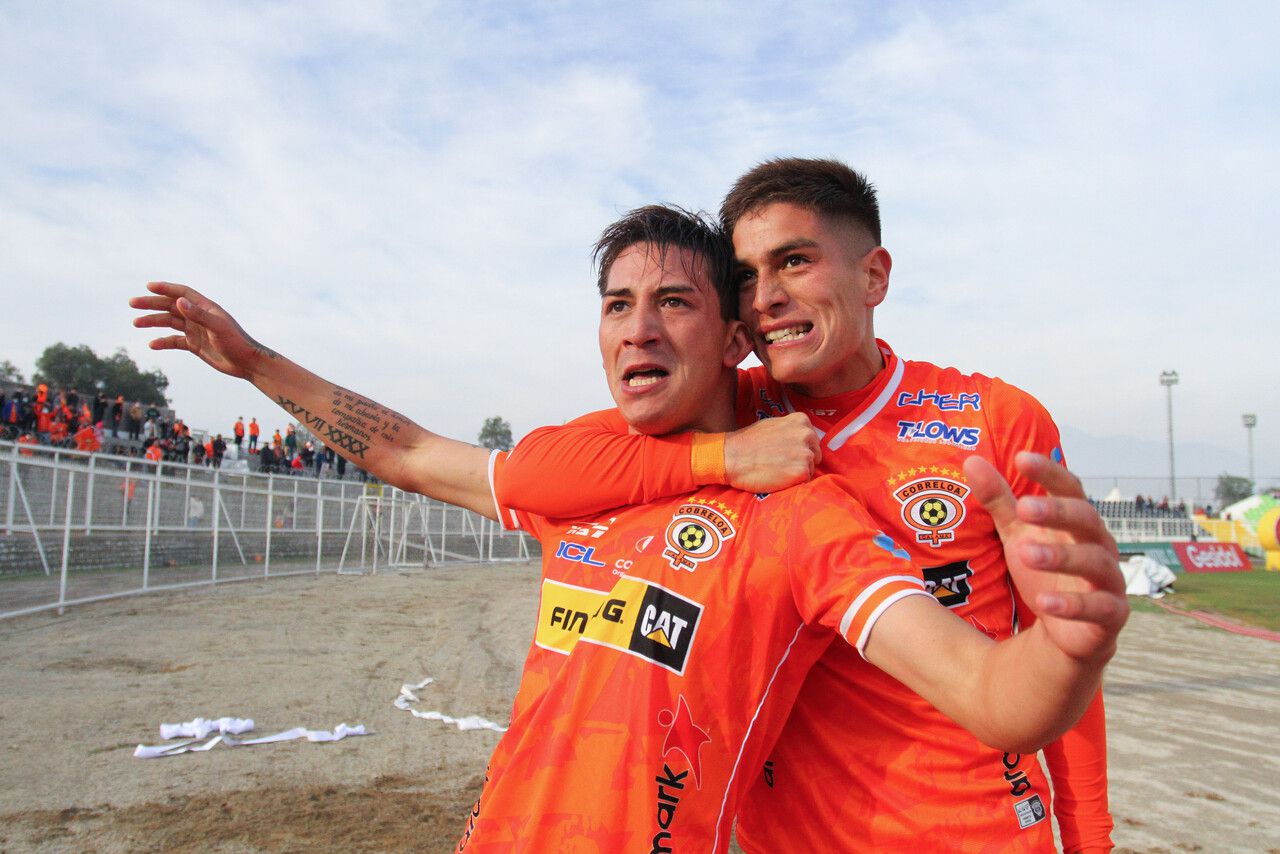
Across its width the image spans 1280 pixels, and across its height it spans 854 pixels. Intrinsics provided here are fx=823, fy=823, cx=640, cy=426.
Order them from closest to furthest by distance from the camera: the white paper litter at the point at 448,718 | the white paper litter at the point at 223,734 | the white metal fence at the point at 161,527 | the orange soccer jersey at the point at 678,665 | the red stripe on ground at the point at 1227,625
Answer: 1. the orange soccer jersey at the point at 678,665
2. the white paper litter at the point at 223,734
3. the white paper litter at the point at 448,718
4. the white metal fence at the point at 161,527
5. the red stripe on ground at the point at 1227,625

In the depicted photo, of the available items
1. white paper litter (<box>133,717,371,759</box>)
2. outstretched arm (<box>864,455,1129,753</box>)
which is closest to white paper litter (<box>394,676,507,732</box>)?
white paper litter (<box>133,717,371,759</box>)

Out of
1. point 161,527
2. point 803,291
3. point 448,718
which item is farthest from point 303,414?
point 161,527

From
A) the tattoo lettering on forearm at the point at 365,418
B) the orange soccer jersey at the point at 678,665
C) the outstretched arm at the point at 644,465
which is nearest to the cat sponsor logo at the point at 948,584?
the orange soccer jersey at the point at 678,665

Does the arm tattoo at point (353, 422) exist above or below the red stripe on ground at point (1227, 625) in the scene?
above

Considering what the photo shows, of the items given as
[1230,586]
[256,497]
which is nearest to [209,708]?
[256,497]

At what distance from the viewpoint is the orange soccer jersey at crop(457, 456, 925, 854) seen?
175 cm

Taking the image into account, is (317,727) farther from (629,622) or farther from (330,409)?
(629,622)

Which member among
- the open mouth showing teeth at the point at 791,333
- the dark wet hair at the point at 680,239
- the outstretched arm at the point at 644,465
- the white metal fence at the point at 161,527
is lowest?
the white metal fence at the point at 161,527

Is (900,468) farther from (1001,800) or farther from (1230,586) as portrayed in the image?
(1230,586)

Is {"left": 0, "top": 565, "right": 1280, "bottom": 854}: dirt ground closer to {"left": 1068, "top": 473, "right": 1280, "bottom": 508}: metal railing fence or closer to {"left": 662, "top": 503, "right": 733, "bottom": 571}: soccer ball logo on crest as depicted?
{"left": 662, "top": 503, "right": 733, "bottom": 571}: soccer ball logo on crest

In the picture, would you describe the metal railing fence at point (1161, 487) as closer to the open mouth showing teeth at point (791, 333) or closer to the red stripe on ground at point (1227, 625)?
the red stripe on ground at point (1227, 625)

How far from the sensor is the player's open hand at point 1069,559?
1090mm

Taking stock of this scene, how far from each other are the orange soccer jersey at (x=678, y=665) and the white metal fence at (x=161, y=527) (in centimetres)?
1124

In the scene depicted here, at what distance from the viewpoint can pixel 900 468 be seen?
88.6 inches
